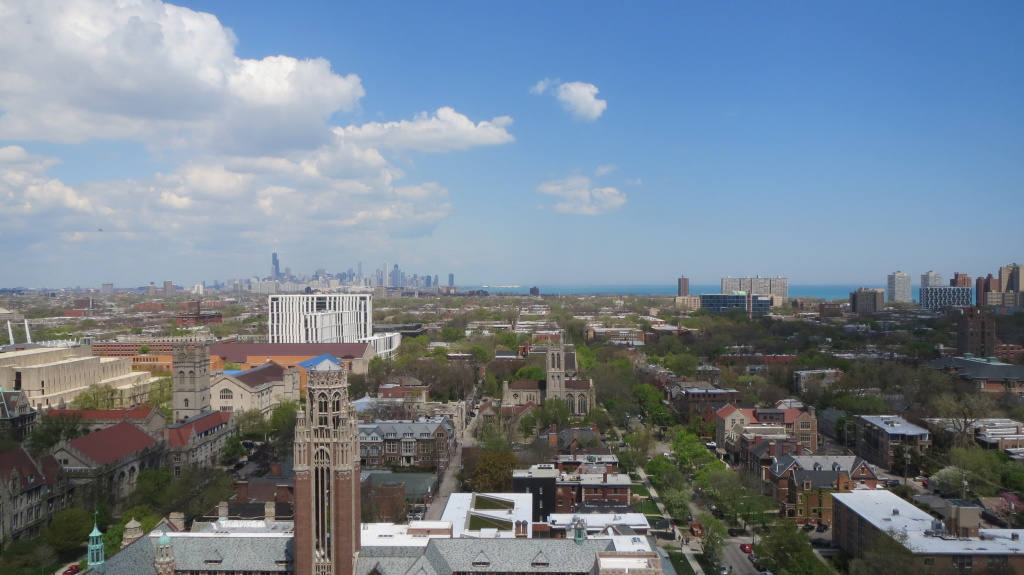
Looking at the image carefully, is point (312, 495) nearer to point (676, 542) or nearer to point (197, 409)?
point (676, 542)

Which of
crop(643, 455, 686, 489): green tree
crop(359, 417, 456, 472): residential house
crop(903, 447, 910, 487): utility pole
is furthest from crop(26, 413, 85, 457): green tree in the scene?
crop(903, 447, 910, 487): utility pole

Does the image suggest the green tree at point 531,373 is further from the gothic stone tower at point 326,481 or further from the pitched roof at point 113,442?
the gothic stone tower at point 326,481

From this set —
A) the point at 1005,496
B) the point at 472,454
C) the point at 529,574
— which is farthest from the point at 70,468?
the point at 1005,496

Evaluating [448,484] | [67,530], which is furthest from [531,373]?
[67,530]

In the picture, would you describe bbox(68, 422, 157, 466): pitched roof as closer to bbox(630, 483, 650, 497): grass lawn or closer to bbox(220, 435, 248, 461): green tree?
bbox(220, 435, 248, 461): green tree

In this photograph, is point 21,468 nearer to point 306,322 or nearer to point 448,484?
point 448,484

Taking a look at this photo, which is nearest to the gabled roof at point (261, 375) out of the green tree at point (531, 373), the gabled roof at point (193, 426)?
the gabled roof at point (193, 426)

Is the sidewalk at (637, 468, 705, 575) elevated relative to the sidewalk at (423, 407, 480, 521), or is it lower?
lower
